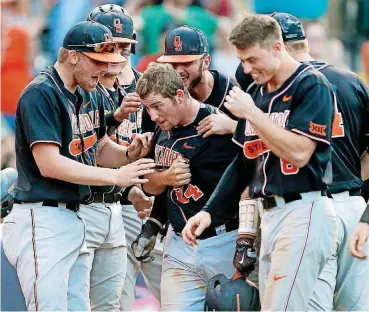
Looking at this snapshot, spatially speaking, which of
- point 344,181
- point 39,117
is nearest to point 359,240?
point 344,181

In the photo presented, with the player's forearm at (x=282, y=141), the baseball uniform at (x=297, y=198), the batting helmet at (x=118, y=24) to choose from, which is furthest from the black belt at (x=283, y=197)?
the batting helmet at (x=118, y=24)

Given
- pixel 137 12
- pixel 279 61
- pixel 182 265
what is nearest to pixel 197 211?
pixel 182 265

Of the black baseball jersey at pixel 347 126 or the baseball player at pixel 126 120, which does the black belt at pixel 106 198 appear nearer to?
the baseball player at pixel 126 120

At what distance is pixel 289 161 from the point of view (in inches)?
206

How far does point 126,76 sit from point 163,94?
1503 mm

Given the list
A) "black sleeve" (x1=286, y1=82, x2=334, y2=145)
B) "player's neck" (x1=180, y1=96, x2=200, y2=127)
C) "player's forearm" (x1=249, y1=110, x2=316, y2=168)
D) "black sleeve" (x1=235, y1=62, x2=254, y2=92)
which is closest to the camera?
"player's forearm" (x1=249, y1=110, x2=316, y2=168)

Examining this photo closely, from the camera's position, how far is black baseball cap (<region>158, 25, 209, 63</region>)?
21.6ft

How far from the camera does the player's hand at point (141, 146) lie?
6.40 metres

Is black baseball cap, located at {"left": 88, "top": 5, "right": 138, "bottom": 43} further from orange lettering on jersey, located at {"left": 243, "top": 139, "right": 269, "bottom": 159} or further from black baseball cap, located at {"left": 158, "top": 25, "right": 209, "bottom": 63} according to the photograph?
orange lettering on jersey, located at {"left": 243, "top": 139, "right": 269, "bottom": 159}

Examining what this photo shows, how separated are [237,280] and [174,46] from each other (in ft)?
5.21

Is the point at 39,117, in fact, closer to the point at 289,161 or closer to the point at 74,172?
the point at 74,172

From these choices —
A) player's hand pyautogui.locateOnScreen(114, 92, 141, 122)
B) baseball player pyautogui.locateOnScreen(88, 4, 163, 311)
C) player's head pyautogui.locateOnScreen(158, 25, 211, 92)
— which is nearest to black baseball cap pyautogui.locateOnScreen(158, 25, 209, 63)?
player's head pyautogui.locateOnScreen(158, 25, 211, 92)

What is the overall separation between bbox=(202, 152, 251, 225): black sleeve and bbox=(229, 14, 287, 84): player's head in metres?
0.58

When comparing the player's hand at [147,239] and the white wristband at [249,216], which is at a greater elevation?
the white wristband at [249,216]
